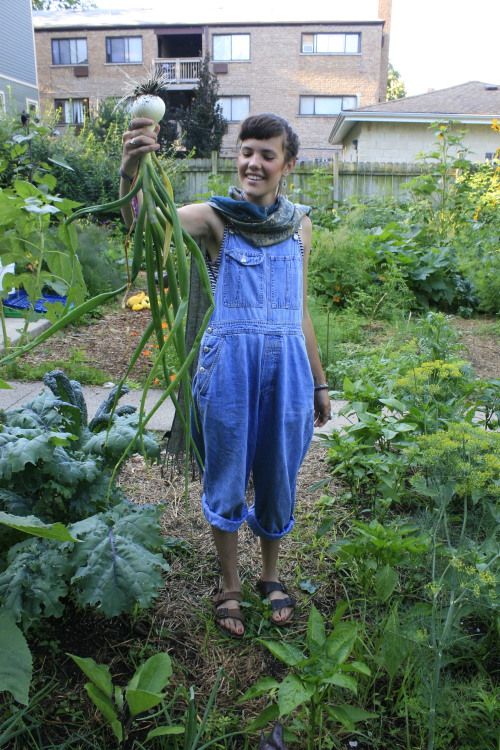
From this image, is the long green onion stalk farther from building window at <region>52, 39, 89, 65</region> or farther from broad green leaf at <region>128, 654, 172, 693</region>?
building window at <region>52, 39, 89, 65</region>

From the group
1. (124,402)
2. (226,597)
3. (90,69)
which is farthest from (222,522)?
(90,69)

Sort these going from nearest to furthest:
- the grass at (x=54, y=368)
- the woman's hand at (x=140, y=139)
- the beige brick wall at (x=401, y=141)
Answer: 1. the woman's hand at (x=140, y=139)
2. the grass at (x=54, y=368)
3. the beige brick wall at (x=401, y=141)

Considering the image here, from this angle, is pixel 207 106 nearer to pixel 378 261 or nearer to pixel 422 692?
pixel 378 261

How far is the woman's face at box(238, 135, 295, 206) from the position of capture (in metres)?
1.84

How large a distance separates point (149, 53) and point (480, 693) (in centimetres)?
3239

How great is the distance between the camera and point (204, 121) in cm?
2545

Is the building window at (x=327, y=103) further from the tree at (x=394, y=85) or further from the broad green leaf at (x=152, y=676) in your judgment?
the broad green leaf at (x=152, y=676)

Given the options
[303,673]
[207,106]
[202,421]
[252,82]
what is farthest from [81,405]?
[252,82]

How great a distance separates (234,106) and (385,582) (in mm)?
30550

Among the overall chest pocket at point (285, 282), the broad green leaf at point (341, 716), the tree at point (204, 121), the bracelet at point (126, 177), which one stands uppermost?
the tree at point (204, 121)

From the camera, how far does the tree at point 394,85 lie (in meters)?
49.1

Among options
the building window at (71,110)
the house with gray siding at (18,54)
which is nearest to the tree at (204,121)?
the building window at (71,110)

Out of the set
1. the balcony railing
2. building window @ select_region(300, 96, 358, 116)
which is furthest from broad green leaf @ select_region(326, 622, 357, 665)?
building window @ select_region(300, 96, 358, 116)

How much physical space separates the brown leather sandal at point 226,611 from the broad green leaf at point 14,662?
86 cm
